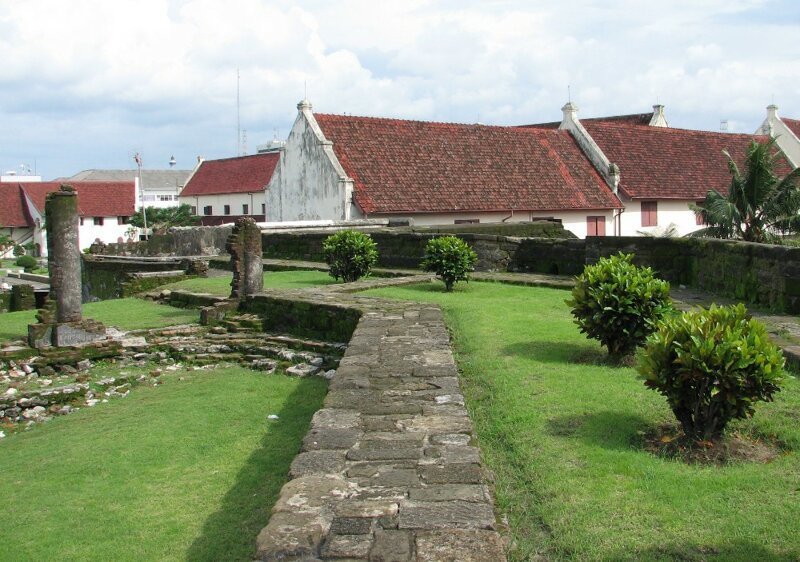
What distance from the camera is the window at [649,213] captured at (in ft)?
90.0

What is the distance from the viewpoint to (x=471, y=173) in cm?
2436

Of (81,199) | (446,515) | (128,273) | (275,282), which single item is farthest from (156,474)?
(81,199)

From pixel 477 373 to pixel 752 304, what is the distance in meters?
4.28

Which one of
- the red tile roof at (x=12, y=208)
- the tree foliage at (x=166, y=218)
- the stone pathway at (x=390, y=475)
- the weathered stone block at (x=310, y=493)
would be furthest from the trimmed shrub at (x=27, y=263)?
the weathered stone block at (x=310, y=493)

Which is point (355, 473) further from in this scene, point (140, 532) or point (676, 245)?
point (676, 245)

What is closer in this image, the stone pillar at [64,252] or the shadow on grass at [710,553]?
the shadow on grass at [710,553]

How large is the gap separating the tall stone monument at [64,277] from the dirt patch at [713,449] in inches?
330

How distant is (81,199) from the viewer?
52.7 meters

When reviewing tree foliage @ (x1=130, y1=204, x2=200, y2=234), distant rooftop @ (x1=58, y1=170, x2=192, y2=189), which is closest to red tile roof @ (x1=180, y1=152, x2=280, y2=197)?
tree foliage @ (x1=130, y1=204, x2=200, y2=234)

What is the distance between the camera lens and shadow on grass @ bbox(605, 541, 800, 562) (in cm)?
340

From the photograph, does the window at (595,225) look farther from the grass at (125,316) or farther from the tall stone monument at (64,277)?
the tall stone monument at (64,277)

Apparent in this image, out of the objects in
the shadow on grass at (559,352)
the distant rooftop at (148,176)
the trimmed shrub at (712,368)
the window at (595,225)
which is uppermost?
the distant rooftop at (148,176)

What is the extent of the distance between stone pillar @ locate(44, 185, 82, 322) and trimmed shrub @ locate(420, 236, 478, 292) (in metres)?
4.87

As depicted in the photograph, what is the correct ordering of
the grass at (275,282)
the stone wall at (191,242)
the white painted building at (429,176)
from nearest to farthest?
1. the grass at (275,282)
2. the stone wall at (191,242)
3. the white painted building at (429,176)
